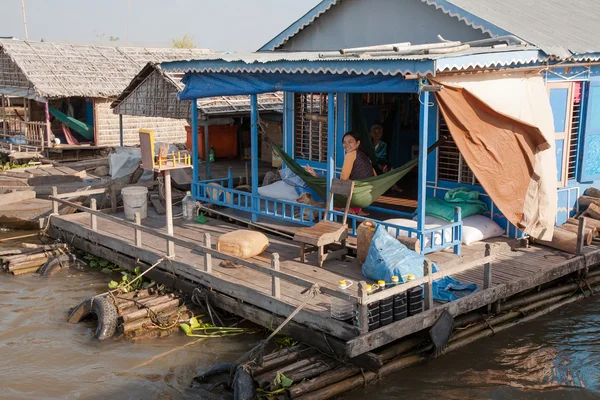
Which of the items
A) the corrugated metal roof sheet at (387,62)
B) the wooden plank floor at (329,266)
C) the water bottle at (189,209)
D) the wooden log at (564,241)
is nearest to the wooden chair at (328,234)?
the wooden plank floor at (329,266)

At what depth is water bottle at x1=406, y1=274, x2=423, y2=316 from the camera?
27.1 feet

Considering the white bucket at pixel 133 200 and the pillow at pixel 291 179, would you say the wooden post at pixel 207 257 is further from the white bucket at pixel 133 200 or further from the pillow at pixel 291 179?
the white bucket at pixel 133 200

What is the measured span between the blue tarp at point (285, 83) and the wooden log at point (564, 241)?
3.70 m

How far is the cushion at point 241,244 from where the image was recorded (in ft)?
34.4

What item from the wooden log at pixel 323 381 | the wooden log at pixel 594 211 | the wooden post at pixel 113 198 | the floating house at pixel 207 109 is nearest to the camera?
the wooden log at pixel 323 381

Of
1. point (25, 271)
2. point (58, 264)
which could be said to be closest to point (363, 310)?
point (58, 264)

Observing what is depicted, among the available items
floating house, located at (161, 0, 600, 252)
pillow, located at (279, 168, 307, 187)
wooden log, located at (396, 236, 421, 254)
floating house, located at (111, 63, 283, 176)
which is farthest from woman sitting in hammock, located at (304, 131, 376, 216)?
floating house, located at (111, 63, 283, 176)

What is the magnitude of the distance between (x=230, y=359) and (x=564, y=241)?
561cm

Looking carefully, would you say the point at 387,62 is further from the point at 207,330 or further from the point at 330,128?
the point at 207,330

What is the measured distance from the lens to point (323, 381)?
763 cm

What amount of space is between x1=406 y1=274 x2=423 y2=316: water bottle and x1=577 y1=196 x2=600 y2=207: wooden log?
193 inches

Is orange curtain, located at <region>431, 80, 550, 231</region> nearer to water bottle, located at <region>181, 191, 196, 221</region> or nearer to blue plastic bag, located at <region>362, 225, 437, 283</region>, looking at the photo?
blue plastic bag, located at <region>362, 225, 437, 283</region>

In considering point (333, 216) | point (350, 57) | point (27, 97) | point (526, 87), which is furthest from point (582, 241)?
point (27, 97)

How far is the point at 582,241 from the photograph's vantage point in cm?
1043
